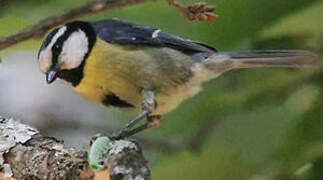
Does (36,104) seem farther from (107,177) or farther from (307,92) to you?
(107,177)

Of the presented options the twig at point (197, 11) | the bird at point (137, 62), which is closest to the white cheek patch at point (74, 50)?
the bird at point (137, 62)

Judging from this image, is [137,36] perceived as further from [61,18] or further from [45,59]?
[61,18]

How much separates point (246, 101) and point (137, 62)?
0.65ft

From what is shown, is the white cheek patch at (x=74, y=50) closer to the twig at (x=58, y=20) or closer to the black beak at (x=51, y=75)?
the black beak at (x=51, y=75)

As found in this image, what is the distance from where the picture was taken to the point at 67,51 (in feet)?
4.09

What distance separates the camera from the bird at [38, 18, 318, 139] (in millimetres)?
1232

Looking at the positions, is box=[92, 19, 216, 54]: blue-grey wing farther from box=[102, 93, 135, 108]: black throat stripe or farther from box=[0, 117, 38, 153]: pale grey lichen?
box=[0, 117, 38, 153]: pale grey lichen

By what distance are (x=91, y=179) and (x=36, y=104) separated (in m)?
1.30

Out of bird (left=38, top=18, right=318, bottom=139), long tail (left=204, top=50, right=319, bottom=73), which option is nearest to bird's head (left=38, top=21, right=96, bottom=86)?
bird (left=38, top=18, right=318, bottom=139)

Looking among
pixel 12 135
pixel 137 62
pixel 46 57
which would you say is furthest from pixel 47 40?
pixel 12 135

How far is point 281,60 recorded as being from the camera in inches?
49.3

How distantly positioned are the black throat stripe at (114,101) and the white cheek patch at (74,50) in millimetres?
57

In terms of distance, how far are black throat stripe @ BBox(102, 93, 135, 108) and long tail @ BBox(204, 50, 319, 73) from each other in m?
0.14

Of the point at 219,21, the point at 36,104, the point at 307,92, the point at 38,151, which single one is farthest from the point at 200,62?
the point at 36,104
